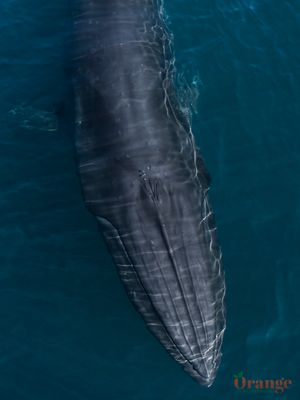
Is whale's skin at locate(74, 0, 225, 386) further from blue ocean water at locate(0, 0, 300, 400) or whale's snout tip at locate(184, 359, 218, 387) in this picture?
blue ocean water at locate(0, 0, 300, 400)

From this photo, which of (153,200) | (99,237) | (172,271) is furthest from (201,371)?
(99,237)

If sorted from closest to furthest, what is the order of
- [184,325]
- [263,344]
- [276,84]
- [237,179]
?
[184,325] → [263,344] → [237,179] → [276,84]

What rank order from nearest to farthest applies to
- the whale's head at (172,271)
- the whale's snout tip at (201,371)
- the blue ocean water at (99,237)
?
the whale's head at (172,271) → the whale's snout tip at (201,371) → the blue ocean water at (99,237)

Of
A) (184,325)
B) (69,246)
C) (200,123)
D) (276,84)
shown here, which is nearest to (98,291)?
(69,246)

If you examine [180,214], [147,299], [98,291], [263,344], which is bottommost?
[263,344]

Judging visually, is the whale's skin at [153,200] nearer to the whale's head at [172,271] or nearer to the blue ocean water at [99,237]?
the whale's head at [172,271]

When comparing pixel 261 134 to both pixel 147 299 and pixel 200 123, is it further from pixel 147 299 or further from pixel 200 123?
pixel 147 299

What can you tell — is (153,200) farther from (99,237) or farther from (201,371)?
(201,371)

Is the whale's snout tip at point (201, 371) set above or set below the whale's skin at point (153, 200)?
below

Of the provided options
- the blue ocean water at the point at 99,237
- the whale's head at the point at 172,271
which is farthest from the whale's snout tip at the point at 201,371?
the blue ocean water at the point at 99,237
